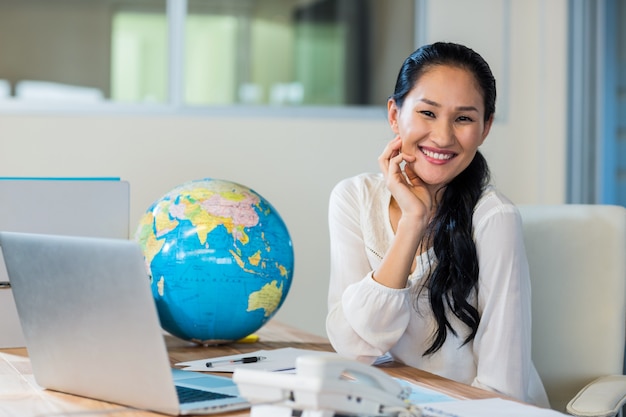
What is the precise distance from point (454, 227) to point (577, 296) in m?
0.38

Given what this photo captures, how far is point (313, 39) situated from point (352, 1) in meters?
0.24

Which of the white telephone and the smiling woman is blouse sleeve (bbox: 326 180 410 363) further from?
the white telephone

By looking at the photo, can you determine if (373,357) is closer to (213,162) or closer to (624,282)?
(624,282)

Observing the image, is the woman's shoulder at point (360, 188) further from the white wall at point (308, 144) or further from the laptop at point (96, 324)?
the white wall at point (308, 144)

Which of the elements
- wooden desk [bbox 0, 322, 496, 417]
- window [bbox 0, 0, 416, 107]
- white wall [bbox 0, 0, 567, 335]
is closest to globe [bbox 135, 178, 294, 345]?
wooden desk [bbox 0, 322, 496, 417]

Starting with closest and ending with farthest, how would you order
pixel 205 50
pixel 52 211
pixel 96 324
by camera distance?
1. pixel 96 324
2. pixel 52 211
3. pixel 205 50

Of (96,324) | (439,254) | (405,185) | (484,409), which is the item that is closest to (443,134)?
(405,185)

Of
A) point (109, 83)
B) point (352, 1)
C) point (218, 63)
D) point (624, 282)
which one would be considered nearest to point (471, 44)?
point (352, 1)

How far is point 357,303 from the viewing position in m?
1.66

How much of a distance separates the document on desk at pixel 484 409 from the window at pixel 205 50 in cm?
218

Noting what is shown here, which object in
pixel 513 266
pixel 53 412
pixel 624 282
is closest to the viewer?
pixel 53 412

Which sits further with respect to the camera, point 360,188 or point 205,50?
point 205,50

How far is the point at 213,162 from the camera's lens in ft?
10.5

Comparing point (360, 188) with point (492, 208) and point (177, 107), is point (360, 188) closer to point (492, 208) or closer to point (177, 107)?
point (492, 208)
